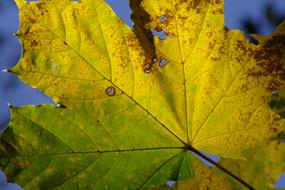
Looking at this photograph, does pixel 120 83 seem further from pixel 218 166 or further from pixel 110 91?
pixel 218 166

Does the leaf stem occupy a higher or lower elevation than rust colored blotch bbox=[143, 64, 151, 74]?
lower

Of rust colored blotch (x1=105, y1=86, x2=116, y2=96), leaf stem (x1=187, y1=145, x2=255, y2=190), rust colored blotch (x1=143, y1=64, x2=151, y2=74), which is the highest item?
rust colored blotch (x1=143, y1=64, x2=151, y2=74)

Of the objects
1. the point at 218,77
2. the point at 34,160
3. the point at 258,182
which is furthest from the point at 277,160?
the point at 34,160

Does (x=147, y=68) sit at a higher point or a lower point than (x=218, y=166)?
higher

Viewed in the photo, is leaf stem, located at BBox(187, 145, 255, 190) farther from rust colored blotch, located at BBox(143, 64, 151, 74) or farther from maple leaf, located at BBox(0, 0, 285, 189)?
rust colored blotch, located at BBox(143, 64, 151, 74)

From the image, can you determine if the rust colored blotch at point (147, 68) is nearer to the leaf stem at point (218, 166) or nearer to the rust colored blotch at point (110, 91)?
the rust colored blotch at point (110, 91)

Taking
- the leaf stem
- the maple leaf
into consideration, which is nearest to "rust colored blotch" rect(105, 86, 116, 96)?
the maple leaf

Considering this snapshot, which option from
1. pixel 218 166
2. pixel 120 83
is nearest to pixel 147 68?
pixel 120 83

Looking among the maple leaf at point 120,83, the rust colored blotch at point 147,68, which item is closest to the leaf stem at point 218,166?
the maple leaf at point 120,83
